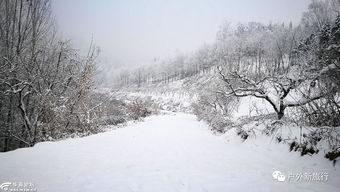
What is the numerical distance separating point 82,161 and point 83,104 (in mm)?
6792

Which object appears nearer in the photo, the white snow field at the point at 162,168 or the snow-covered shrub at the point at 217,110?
the white snow field at the point at 162,168

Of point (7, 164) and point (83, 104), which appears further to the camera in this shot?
point (83, 104)

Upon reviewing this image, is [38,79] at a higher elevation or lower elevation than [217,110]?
higher

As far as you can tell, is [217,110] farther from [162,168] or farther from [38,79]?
[38,79]

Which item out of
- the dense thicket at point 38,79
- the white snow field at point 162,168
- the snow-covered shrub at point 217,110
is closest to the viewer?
the white snow field at point 162,168

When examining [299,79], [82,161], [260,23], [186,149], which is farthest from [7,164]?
[260,23]

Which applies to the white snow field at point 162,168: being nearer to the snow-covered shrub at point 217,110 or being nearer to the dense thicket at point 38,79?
the dense thicket at point 38,79

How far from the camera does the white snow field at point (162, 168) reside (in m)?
3.85

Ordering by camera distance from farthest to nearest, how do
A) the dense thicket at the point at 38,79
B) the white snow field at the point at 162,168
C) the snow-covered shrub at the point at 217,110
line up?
1. the snow-covered shrub at the point at 217,110
2. the dense thicket at the point at 38,79
3. the white snow field at the point at 162,168

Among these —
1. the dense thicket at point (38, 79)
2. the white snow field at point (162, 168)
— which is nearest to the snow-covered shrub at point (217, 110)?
the white snow field at point (162, 168)

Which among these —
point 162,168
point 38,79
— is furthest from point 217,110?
point 38,79

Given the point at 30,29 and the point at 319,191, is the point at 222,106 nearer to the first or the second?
the point at 319,191

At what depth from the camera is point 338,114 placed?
4773 mm

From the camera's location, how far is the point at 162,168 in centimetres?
500
